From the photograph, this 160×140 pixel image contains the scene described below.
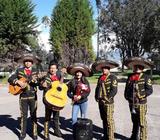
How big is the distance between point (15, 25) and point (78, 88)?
3588 cm

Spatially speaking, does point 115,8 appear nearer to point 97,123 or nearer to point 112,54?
point 112,54

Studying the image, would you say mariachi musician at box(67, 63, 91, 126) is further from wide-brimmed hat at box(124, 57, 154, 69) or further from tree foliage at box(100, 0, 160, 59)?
tree foliage at box(100, 0, 160, 59)

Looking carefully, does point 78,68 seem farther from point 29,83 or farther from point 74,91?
point 29,83

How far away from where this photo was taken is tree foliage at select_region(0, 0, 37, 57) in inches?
1783

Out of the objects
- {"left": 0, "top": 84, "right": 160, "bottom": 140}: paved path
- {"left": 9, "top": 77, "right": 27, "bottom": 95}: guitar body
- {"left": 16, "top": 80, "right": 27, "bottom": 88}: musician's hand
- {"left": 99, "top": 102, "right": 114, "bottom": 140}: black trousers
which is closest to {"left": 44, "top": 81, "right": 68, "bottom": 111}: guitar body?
{"left": 16, "top": 80, "right": 27, "bottom": 88}: musician's hand

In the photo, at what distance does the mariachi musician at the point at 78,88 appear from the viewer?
10195 mm

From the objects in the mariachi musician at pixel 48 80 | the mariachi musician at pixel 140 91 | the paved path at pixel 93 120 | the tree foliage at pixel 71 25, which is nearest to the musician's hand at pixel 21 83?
the mariachi musician at pixel 48 80

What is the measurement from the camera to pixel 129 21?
6109 centimetres

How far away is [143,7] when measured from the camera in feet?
196

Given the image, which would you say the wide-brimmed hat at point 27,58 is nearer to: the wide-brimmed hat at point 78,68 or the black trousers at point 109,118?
the wide-brimmed hat at point 78,68

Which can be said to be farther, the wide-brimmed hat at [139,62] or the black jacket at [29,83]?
the black jacket at [29,83]

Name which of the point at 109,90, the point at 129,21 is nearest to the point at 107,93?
the point at 109,90

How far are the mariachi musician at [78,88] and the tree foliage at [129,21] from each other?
44.0m

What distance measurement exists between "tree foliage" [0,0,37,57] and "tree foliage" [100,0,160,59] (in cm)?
1510
